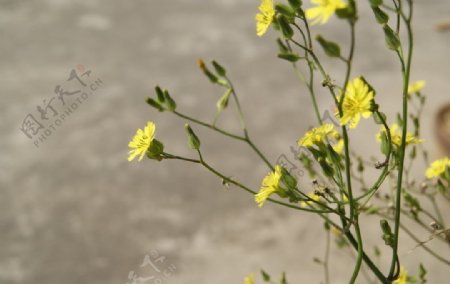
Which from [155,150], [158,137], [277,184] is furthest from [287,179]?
[158,137]

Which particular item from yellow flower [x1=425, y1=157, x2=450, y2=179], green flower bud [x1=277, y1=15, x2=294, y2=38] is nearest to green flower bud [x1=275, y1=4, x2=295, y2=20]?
green flower bud [x1=277, y1=15, x2=294, y2=38]

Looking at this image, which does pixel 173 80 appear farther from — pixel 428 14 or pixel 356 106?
pixel 356 106

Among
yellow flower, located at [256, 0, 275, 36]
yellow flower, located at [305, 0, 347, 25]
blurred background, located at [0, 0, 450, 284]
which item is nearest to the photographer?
yellow flower, located at [305, 0, 347, 25]

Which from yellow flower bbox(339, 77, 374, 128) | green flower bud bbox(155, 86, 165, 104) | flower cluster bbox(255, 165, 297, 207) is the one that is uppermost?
green flower bud bbox(155, 86, 165, 104)

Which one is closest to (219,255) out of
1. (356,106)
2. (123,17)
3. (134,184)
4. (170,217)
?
(170,217)

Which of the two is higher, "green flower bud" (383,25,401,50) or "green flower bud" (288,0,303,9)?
"green flower bud" (288,0,303,9)

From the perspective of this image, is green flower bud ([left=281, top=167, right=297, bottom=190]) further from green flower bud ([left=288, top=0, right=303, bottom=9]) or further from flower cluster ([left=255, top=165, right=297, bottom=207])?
green flower bud ([left=288, top=0, right=303, bottom=9])

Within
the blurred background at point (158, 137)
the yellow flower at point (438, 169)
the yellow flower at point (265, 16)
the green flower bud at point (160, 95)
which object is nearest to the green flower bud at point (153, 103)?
the green flower bud at point (160, 95)
